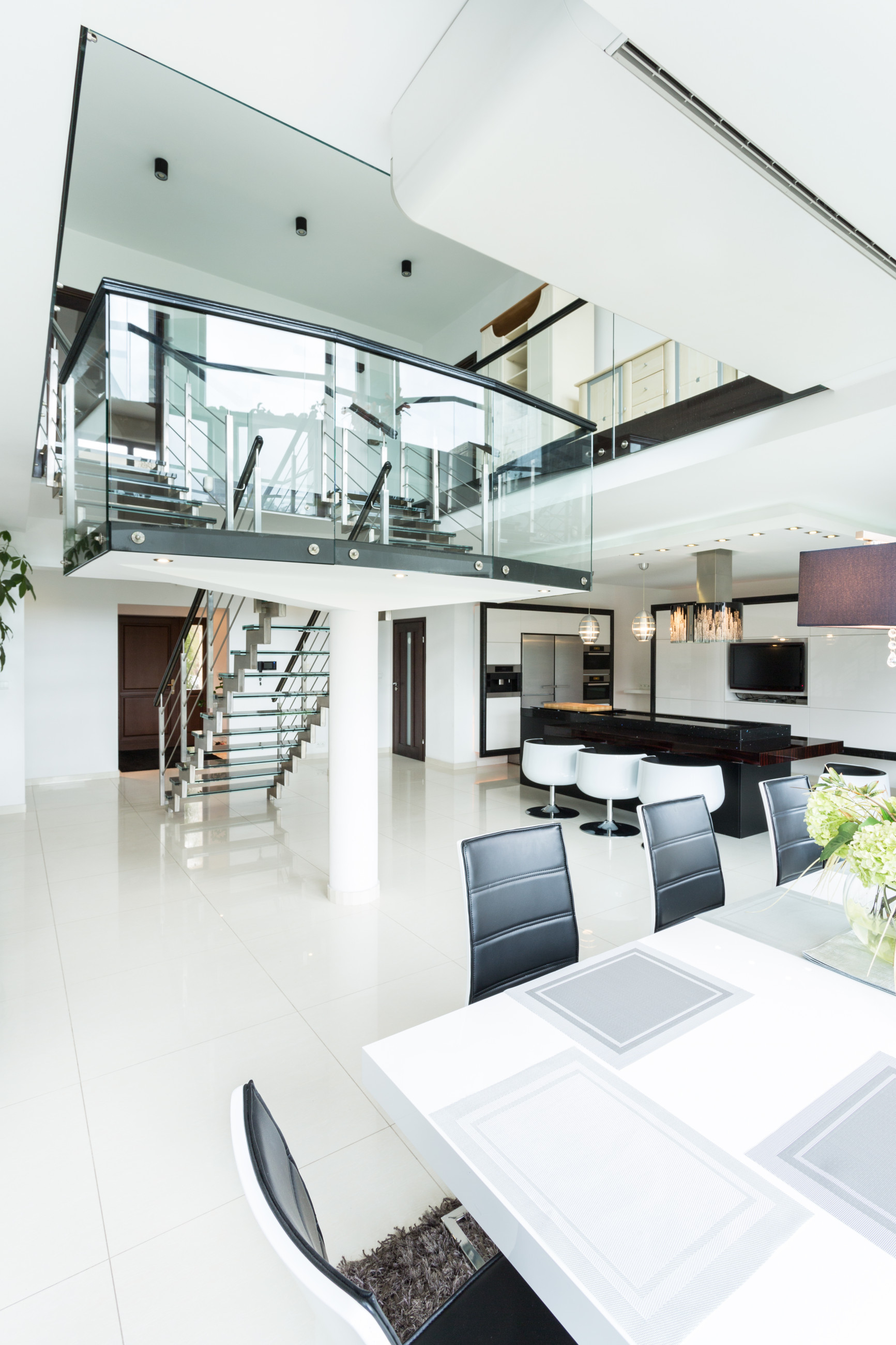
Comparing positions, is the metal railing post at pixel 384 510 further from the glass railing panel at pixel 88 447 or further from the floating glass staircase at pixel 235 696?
the floating glass staircase at pixel 235 696

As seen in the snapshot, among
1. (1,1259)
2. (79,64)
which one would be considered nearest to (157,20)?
(79,64)

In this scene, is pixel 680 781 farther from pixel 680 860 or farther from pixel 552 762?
pixel 680 860

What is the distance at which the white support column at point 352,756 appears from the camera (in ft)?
14.4

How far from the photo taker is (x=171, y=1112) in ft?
7.61

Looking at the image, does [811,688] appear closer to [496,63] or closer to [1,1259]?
[496,63]

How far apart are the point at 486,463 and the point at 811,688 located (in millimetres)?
6209

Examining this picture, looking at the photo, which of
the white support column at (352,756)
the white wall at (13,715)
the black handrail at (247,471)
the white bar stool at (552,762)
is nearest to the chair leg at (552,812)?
the white bar stool at (552,762)

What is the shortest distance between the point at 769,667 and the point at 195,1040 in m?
8.18

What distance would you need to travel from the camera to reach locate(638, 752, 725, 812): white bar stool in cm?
521

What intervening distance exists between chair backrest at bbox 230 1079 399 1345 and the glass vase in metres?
1.59

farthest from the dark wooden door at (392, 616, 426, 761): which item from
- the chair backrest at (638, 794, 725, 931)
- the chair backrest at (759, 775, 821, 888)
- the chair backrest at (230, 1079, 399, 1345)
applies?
the chair backrest at (230, 1079, 399, 1345)

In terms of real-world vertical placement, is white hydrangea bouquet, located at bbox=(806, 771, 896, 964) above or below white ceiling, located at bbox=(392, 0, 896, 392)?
below

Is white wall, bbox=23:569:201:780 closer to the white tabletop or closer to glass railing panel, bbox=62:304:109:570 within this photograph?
glass railing panel, bbox=62:304:109:570

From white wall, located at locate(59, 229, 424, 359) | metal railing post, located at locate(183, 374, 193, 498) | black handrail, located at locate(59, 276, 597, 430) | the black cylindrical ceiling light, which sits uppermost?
white wall, located at locate(59, 229, 424, 359)
